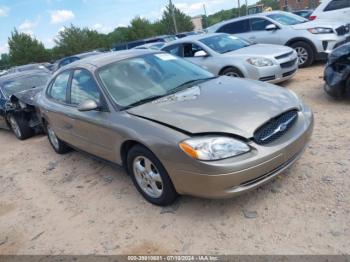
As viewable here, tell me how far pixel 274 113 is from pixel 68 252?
2400 mm

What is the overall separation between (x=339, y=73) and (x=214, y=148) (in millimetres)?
3694

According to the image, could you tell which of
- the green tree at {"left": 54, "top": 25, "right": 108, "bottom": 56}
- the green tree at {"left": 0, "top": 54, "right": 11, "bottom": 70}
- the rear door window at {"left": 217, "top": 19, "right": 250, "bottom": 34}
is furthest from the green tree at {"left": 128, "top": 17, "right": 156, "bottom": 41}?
the rear door window at {"left": 217, "top": 19, "right": 250, "bottom": 34}

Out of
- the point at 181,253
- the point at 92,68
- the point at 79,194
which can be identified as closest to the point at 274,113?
the point at 181,253

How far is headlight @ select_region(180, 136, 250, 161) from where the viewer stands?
299cm

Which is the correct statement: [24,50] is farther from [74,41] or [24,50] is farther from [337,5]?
[337,5]

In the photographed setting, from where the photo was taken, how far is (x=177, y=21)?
4734 cm

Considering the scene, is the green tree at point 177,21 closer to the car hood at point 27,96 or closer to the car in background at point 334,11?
the car in background at point 334,11

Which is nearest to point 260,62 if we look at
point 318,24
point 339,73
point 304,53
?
point 339,73

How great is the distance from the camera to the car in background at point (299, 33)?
862 centimetres

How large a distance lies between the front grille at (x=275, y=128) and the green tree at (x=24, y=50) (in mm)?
45506

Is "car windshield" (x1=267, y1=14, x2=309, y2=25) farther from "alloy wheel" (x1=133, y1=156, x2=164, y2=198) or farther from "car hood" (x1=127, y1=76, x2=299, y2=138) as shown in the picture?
"alloy wheel" (x1=133, y1=156, x2=164, y2=198)

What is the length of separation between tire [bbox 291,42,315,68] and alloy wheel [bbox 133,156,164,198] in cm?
681

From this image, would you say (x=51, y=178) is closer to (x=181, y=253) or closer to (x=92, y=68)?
(x=92, y=68)

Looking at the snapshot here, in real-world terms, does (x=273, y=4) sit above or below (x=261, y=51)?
above
